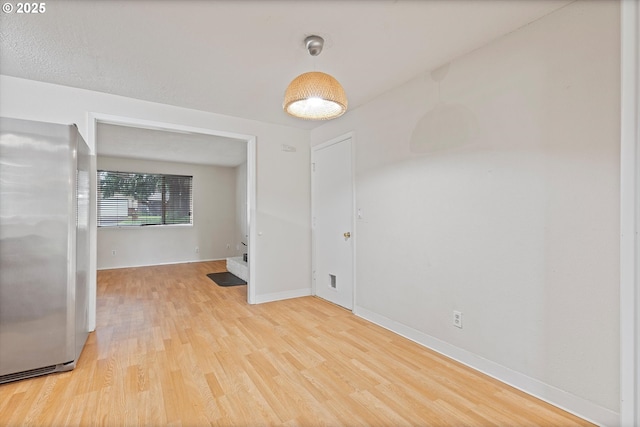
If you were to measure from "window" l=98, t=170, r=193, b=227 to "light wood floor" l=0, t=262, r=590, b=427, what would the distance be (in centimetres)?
401

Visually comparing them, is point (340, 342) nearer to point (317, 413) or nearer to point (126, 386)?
point (317, 413)

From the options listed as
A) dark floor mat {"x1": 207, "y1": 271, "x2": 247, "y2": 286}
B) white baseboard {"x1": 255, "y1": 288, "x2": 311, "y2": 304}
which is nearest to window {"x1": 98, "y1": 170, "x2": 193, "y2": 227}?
dark floor mat {"x1": 207, "y1": 271, "x2": 247, "y2": 286}

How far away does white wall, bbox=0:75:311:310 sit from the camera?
3457 mm

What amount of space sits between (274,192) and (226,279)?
89.9 inches

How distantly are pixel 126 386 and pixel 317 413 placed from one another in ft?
4.43

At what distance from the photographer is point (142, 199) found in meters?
6.81

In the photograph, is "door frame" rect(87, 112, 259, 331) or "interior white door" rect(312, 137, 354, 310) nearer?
"door frame" rect(87, 112, 259, 331)

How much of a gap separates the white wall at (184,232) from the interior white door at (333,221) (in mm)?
4152

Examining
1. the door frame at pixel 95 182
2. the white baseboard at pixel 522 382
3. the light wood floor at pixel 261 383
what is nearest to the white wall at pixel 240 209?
the door frame at pixel 95 182

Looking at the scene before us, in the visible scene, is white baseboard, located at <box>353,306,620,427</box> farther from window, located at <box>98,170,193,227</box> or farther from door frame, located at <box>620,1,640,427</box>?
window, located at <box>98,170,193,227</box>

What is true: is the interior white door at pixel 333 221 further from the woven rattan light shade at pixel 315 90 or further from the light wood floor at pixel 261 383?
the woven rattan light shade at pixel 315 90

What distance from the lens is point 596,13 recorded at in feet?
5.53

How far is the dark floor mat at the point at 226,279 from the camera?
5.18 m

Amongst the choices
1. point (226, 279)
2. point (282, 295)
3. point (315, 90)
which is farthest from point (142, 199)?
point (315, 90)
